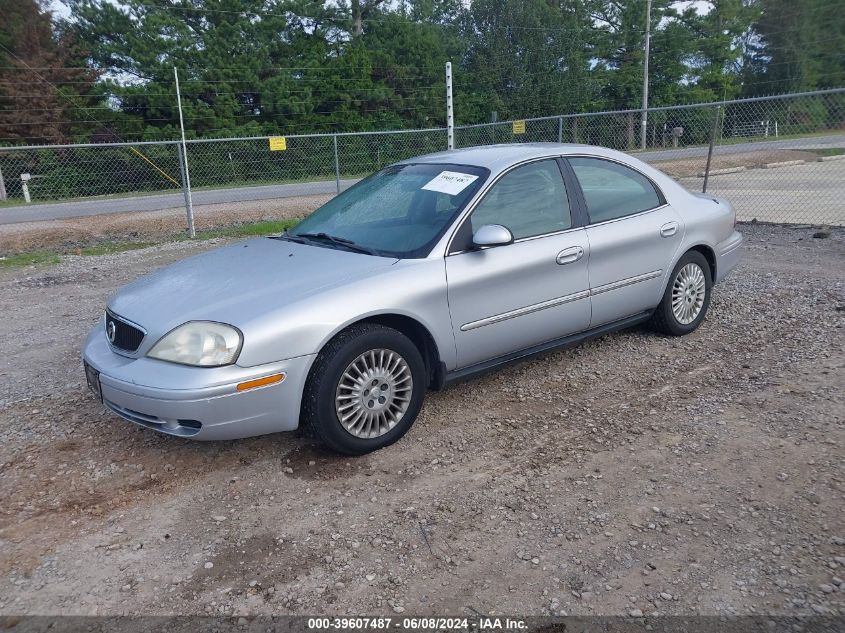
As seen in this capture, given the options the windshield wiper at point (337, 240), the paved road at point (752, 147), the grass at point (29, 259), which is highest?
the paved road at point (752, 147)

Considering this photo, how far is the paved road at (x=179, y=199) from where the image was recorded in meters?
17.1

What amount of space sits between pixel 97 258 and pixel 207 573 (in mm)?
8928

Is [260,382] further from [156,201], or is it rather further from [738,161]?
[738,161]

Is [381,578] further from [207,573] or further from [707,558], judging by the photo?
[707,558]

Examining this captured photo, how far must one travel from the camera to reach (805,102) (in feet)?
45.5

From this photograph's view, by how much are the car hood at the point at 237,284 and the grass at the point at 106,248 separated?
646 cm

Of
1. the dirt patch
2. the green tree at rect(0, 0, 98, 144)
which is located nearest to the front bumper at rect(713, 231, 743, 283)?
the dirt patch

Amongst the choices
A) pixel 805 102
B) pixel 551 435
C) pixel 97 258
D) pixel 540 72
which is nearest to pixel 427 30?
pixel 540 72

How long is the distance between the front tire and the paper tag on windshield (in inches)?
43.7

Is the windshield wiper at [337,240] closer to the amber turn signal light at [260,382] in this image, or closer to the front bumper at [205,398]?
the front bumper at [205,398]

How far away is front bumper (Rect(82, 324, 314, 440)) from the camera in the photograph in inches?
129

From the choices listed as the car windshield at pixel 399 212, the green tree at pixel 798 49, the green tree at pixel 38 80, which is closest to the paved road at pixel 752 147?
the car windshield at pixel 399 212

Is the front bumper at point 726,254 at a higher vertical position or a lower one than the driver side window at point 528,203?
lower

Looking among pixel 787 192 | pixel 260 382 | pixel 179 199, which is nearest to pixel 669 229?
pixel 260 382
